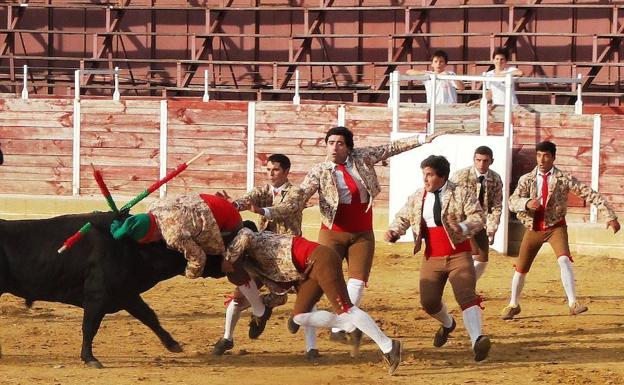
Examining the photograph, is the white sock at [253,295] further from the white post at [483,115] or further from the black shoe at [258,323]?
the white post at [483,115]

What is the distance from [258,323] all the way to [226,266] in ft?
3.13

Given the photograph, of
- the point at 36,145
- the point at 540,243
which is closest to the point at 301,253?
the point at 540,243

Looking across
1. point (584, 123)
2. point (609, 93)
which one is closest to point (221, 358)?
point (584, 123)

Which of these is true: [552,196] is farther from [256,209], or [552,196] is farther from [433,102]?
[433,102]

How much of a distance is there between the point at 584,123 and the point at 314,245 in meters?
7.96

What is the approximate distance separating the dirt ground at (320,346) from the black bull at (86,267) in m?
0.41

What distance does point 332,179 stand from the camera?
1025 cm

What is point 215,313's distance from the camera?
12258 millimetres

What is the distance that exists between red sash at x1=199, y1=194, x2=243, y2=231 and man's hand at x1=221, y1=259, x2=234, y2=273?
21 cm

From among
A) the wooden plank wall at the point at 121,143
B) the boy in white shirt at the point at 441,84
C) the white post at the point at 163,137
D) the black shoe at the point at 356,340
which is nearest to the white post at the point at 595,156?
the boy in white shirt at the point at 441,84

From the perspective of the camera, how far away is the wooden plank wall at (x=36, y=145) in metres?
19.3

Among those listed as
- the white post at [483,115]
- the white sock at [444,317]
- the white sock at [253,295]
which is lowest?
the white sock at [444,317]

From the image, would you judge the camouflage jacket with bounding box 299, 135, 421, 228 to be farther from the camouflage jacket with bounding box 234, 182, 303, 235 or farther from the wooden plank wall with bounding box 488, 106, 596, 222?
A: the wooden plank wall with bounding box 488, 106, 596, 222

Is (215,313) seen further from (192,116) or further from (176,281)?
(192,116)
